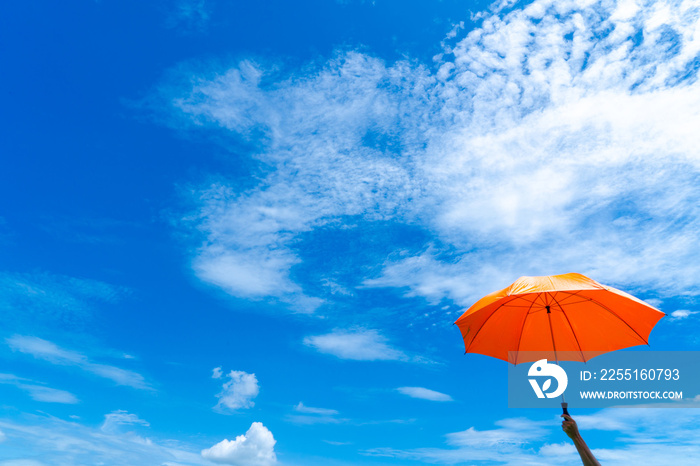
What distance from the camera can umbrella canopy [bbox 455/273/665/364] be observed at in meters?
7.95

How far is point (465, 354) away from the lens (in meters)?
9.52

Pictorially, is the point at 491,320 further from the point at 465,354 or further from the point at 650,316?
the point at 650,316

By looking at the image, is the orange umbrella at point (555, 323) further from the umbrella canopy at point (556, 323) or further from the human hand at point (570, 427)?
the human hand at point (570, 427)

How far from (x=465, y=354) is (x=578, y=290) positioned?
3.18 meters

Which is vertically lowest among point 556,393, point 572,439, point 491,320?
point 572,439

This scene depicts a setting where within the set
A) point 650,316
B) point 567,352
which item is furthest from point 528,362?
point 650,316

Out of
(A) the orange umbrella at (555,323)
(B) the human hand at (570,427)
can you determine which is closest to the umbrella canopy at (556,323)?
(A) the orange umbrella at (555,323)

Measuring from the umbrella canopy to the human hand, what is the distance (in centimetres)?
330

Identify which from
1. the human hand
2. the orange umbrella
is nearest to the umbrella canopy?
the orange umbrella

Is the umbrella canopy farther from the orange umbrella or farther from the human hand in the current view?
the human hand

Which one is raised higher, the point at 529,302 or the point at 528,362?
the point at 529,302

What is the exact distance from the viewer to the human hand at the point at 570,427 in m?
4.29

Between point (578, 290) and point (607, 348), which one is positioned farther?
point (607, 348)

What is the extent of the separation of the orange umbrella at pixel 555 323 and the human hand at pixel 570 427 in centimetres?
327
